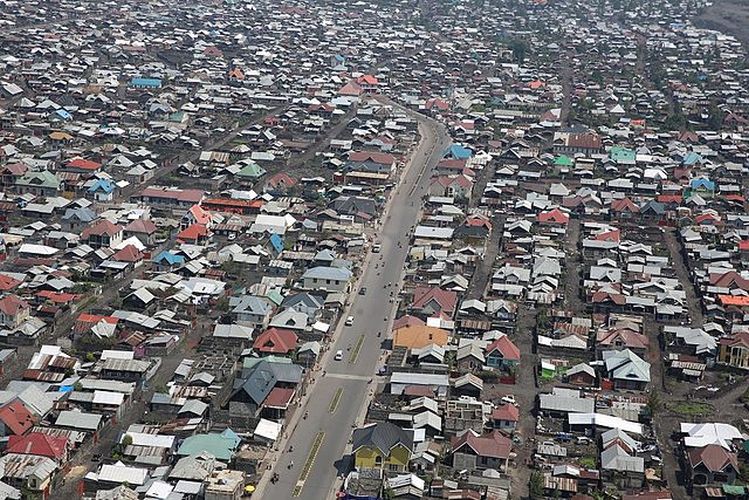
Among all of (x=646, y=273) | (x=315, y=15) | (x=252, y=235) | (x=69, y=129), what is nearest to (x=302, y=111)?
(x=69, y=129)

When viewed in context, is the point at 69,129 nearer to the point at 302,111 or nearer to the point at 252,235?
the point at 302,111

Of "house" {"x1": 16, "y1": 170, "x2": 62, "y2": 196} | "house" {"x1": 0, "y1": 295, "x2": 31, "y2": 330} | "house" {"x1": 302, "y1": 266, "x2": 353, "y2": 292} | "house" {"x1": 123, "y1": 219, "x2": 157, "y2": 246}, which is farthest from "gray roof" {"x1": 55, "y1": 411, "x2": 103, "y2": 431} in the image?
"house" {"x1": 16, "y1": 170, "x2": 62, "y2": 196}

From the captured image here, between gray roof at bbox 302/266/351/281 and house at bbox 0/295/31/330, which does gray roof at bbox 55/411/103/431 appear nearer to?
house at bbox 0/295/31/330

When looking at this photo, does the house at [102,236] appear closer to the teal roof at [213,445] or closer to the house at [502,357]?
the teal roof at [213,445]

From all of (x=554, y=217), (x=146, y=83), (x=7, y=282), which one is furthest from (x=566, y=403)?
(x=146, y=83)

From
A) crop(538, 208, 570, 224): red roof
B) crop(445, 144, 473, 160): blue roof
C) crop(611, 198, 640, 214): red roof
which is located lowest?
crop(445, 144, 473, 160): blue roof

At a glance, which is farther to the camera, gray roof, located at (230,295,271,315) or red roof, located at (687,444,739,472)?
gray roof, located at (230,295,271,315)

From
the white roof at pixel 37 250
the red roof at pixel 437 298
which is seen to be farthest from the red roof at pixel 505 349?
the white roof at pixel 37 250
